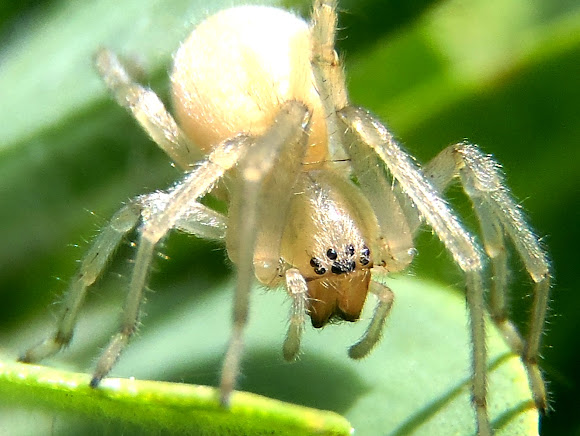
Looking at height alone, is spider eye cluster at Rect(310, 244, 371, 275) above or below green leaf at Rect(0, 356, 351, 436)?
above

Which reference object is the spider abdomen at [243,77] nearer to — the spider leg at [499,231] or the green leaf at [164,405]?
the spider leg at [499,231]

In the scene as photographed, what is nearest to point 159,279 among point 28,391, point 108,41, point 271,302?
point 271,302

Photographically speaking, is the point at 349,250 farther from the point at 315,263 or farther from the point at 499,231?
the point at 499,231

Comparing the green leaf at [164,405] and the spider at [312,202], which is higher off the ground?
the spider at [312,202]

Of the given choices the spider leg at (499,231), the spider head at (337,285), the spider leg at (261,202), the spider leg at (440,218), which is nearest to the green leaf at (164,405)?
the spider leg at (261,202)

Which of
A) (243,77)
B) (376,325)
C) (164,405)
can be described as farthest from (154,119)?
(164,405)

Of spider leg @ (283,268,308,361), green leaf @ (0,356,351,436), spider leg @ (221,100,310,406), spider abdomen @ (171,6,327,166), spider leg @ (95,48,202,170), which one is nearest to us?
green leaf @ (0,356,351,436)

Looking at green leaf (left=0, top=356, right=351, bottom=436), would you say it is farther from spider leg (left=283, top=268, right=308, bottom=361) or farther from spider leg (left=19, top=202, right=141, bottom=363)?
spider leg (left=19, top=202, right=141, bottom=363)

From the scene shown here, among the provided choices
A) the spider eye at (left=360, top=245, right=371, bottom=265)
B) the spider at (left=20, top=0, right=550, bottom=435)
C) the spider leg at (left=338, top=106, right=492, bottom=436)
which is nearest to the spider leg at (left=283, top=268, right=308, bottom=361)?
the spider at (left=20, top=0, right=550, bottom=435)
